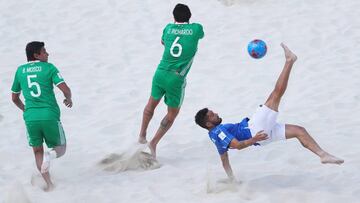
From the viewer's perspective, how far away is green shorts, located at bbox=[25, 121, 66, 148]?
19.9 ft

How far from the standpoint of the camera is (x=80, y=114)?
847cm

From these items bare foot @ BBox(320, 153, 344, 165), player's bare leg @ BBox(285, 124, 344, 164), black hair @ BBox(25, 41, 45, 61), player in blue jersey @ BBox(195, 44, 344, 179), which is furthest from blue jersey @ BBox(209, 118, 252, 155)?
black hair @ BBox(25, 41, 45, 61)

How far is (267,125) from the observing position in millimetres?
5582

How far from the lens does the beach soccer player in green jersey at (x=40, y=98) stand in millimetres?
6012

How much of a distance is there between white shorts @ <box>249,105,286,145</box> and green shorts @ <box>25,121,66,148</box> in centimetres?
187

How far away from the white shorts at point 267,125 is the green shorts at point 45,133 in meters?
1.87

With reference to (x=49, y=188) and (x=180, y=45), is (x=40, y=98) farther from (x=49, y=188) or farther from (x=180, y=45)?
(x=180, y=45)

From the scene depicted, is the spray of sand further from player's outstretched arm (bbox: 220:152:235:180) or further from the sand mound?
player's outstretched arm (bbox: 220:152:235:180)

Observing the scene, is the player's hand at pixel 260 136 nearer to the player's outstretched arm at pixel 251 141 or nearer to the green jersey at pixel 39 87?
the player's outstretched arm at pixel 251 141

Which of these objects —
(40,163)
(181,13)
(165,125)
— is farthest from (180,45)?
(40,163)

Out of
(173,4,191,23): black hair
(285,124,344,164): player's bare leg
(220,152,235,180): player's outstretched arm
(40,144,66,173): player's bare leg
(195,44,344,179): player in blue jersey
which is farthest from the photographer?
(173,4,191,23): black hair

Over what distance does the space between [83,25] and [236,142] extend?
6282 millimetres

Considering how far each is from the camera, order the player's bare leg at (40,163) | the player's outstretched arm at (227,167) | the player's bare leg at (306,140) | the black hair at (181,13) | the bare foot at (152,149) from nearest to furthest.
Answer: the player's bare leg at (306,140) → the player's outstretched arm at (227,167) → the player's bare leg at (40,163) → the black hair at (181,13) → the bare foot at (152,149)

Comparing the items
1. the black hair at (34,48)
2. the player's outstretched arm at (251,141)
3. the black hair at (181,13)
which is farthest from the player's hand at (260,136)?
the black hair at (34,48)
